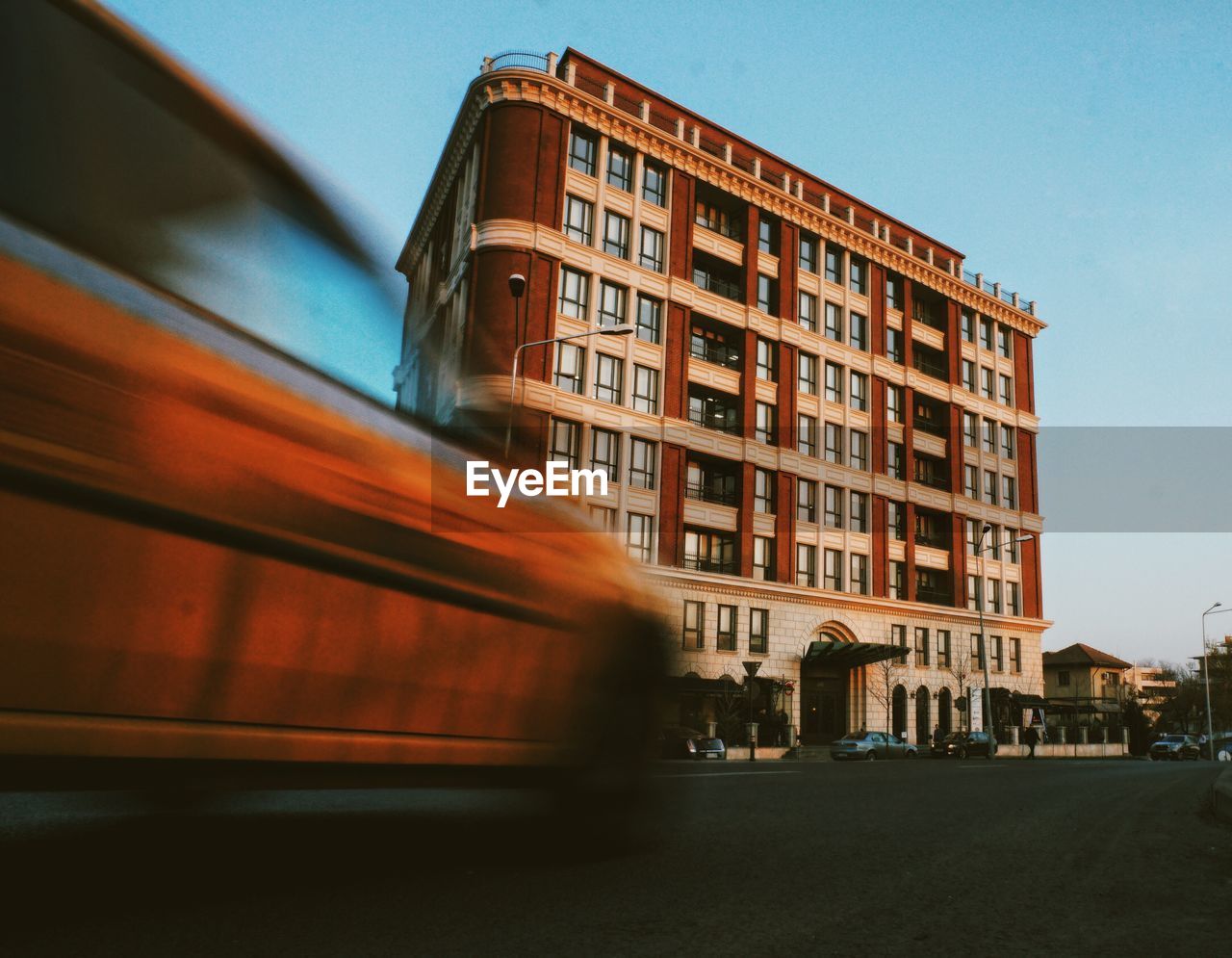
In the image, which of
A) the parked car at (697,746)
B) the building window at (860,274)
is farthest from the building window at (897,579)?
the parked car at (697,746)

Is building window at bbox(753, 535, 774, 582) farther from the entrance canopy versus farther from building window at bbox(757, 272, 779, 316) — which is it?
building window at bbox(757, 272, 779, 316)

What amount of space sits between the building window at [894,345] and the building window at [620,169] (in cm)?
1611

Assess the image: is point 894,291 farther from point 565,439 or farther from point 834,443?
point 565,439

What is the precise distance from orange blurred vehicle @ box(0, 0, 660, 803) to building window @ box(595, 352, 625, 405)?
3268cm

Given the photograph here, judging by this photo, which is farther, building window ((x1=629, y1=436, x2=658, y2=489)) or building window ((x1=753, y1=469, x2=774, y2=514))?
building window ((x1=753, y1=469, x2=774, y2=514))

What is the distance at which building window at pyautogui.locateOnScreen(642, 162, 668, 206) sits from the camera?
40.1 m

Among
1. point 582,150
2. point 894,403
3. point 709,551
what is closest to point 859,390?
point 894,403

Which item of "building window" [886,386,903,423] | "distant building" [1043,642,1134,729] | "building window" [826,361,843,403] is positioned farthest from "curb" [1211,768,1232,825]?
"distant building" [1043,642,1134,729]

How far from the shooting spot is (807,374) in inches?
1758

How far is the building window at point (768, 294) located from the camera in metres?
43.7

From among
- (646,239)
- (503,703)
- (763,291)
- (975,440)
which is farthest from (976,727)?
(503,703)

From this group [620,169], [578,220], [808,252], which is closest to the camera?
[578,220]

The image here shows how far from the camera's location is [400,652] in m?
3.78

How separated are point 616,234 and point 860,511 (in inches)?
667
